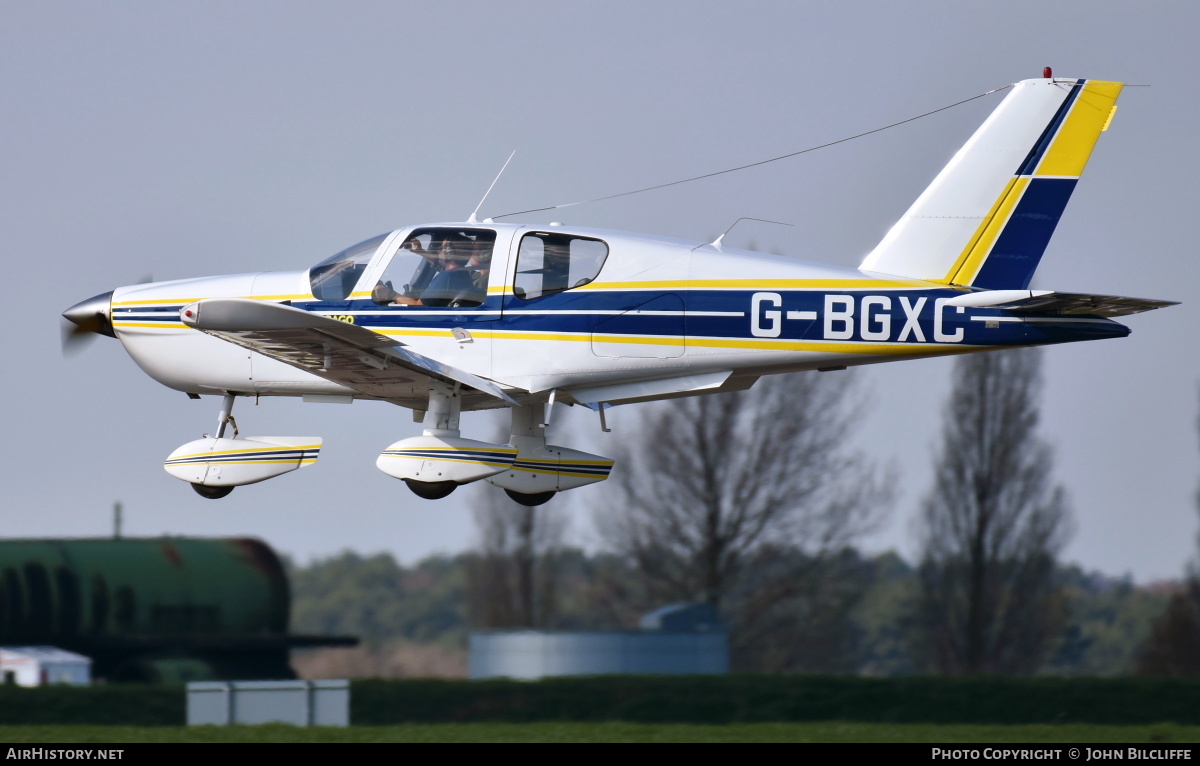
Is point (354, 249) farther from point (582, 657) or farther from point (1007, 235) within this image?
point (582, 657)

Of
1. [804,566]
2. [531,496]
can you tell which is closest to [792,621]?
[804,566]

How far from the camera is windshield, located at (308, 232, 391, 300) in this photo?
440 inches

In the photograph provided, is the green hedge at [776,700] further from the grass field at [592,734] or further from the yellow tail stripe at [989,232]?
the yellow tail stripe at [989,232]

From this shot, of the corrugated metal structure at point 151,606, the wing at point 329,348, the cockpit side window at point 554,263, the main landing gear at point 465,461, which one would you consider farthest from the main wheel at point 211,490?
the corrugated metal structure at point 151,606

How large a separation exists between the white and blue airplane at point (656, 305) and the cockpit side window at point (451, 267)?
12 millimetres

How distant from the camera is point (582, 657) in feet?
72.6

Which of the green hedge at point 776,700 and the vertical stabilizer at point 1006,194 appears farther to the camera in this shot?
the green hedge at point 776,700

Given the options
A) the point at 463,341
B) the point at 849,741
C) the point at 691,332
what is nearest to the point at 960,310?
the point at 691,332

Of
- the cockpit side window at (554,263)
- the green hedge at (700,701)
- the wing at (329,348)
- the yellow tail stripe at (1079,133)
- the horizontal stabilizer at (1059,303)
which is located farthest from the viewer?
the green hedge at (700,701)

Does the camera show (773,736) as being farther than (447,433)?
Yes

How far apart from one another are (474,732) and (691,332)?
7.84 meters

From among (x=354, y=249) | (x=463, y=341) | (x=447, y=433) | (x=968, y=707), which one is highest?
(x=354, y=249)

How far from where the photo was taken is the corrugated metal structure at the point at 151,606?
78.7 feet

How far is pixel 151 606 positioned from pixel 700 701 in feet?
34.7
